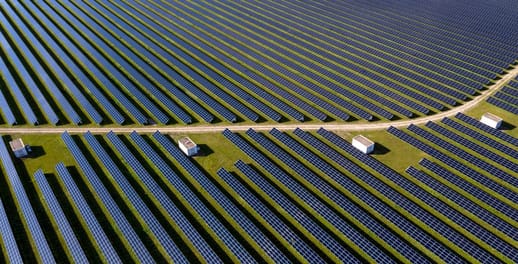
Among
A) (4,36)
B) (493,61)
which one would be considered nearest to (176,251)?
(493,61)

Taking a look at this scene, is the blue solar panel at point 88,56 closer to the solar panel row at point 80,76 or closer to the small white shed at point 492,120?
the solar panel row at point 80,76

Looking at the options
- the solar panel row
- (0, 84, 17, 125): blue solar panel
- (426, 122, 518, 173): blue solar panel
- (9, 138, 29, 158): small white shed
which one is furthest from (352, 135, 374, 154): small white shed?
(0, 84, 17, 125): blue solar panel

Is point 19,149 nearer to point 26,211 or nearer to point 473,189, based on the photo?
point 26,211

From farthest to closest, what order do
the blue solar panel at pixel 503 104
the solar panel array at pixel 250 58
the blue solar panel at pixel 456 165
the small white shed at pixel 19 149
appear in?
the solar panel array at pixel 250 58 < the blue solar panel at pixel 503 104 < the small white shed at pixel 19 149 < the blue solar panel at pixel 456 165

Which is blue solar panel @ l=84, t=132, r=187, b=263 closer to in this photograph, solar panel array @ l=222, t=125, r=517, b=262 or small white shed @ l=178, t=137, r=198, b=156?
small white shed @ l=178, t=137, r=198, b=156

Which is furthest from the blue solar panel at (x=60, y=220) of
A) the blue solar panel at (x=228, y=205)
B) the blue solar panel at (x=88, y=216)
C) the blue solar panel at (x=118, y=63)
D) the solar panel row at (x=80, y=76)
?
the blue solar panel at (x=118, y=63)
